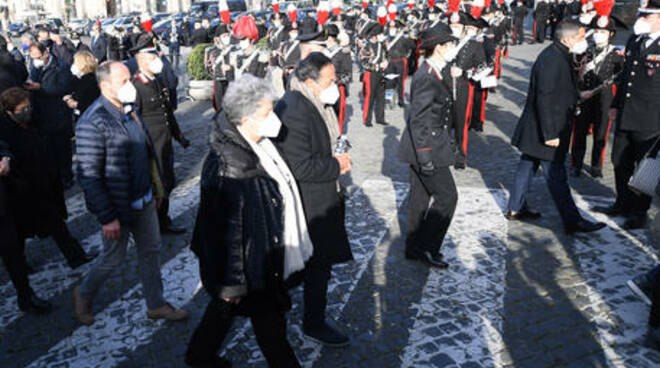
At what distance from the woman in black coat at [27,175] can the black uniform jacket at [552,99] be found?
4.64 meters

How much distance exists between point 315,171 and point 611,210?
4175 mm

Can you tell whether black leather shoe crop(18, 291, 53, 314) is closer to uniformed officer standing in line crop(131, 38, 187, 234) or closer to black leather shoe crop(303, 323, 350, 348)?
uniformed officer standing in line crop(131, 38, 187, 234)

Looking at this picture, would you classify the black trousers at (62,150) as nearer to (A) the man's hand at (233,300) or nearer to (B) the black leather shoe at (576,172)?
(A) the man's hand at (233,300)

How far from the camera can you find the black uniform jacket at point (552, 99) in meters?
5.37

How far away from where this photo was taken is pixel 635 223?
575 cm

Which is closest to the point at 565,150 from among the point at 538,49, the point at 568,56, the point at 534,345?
the point at 568,56

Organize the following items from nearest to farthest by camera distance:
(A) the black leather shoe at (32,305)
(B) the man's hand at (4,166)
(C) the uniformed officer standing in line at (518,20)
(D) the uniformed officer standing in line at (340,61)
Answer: (B) the man's hand at (4,166) < (A) the black leather shoe at (32,305) < (D) the uniformed officer standing in line at (340,61) < (C) the uniformed officer standing in line at (518,20)

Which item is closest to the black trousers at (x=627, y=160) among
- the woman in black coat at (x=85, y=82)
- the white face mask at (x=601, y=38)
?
the white face mask at (x=601, y=38)

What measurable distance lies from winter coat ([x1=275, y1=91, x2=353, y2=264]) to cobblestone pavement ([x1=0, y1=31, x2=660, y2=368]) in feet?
2.62

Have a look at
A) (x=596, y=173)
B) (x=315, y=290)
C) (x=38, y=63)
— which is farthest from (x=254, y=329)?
(x=38, y=63)

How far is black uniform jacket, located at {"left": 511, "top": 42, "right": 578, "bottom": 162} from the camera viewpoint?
211 inches

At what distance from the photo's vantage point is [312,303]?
3.88 meters

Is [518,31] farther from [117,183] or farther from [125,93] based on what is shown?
[117,183]

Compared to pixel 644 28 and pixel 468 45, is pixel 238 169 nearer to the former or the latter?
pixel 644 28
